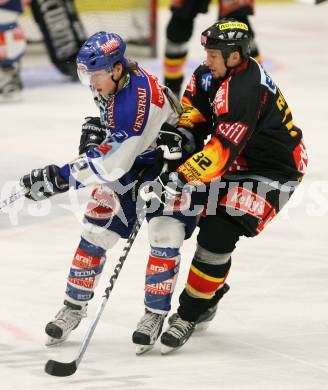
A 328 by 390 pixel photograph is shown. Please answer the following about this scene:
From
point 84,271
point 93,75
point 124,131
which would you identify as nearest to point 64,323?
point 84,271

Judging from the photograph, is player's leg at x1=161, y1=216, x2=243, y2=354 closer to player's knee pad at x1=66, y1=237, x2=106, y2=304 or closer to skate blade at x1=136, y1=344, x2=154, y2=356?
skate blade at x1=136, y1=344, x2=154, y2=356

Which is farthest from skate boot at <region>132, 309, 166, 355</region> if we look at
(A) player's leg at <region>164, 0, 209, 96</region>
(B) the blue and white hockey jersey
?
Result: (A) player's leg at <region>164, 0, 209, 96</region>

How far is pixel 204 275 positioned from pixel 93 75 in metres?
0.80

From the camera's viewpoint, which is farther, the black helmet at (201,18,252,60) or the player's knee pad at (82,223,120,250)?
the player's knee pad at (82,223,120,250)

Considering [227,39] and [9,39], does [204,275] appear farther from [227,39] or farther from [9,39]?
[9,39]

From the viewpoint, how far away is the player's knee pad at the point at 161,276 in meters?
4.02

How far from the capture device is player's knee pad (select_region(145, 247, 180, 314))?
4016 millimetres

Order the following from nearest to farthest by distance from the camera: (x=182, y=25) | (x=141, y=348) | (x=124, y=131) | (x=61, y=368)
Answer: (x=61, y=368), (x=124, y=131), (x=141, y=348), (x=182, y=25)

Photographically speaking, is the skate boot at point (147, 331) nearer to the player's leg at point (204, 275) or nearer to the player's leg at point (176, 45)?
the player's leg at point (204, 275)

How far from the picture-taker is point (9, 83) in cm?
861

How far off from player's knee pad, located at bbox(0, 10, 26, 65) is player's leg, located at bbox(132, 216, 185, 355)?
479cm

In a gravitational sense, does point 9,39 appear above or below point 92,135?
below

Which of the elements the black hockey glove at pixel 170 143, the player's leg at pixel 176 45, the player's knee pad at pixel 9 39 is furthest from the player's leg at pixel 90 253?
the player's knee pad at pixel 9 39

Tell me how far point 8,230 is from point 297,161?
1928mm
